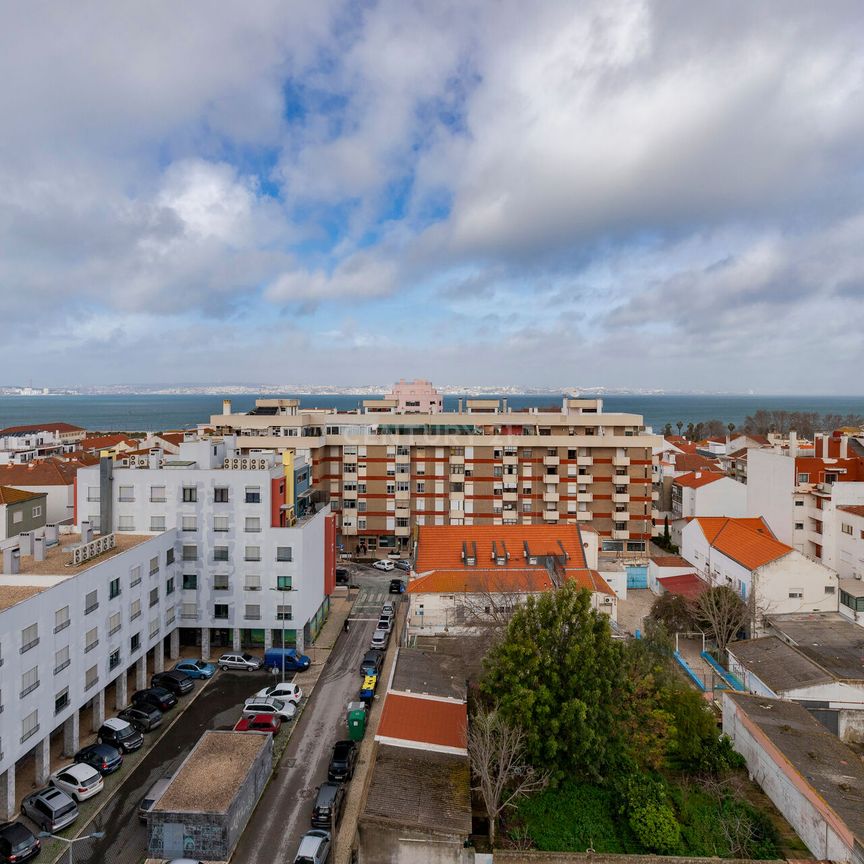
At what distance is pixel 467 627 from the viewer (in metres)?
35.6

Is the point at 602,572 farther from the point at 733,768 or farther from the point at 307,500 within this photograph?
the point at 307,500

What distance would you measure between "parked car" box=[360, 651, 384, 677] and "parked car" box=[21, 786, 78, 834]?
1471cm

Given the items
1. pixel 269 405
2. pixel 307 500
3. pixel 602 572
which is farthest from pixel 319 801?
pixel 269 405

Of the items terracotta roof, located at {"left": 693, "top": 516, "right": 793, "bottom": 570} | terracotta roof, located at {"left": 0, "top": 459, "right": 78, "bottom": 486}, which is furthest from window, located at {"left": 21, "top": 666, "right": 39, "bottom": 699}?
terracotta roof, located at {"left": 693, "top": 516, "right": 793, "bottom": 570}

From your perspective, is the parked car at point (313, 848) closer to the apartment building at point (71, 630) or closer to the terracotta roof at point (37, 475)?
the apartment building at point (71, 630)

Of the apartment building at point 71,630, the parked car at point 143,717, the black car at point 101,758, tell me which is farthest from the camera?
the parked car at point 143,717

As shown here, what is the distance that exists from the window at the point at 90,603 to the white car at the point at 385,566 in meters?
30.6

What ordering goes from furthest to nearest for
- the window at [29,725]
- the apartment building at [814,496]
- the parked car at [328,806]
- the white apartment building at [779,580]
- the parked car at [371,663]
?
the apartment building at [814,496] < the white apartment building at [779,580] < the parked car at [371,663] < the window at [29,725] < the parked car at [328,806]

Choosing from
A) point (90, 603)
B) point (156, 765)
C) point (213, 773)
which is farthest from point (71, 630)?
point (213, 773)

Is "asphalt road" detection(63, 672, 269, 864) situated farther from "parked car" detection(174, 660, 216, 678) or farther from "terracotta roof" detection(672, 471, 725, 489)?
"terracotta roof" detection(672, 471, 725, 489)

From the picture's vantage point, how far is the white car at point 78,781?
74.5 feet

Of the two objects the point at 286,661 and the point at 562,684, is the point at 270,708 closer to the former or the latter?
the point at 286,661

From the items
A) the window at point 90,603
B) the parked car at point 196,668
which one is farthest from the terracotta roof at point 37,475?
the window at point 90,603

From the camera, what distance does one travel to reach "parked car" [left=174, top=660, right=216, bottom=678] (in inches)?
1305
